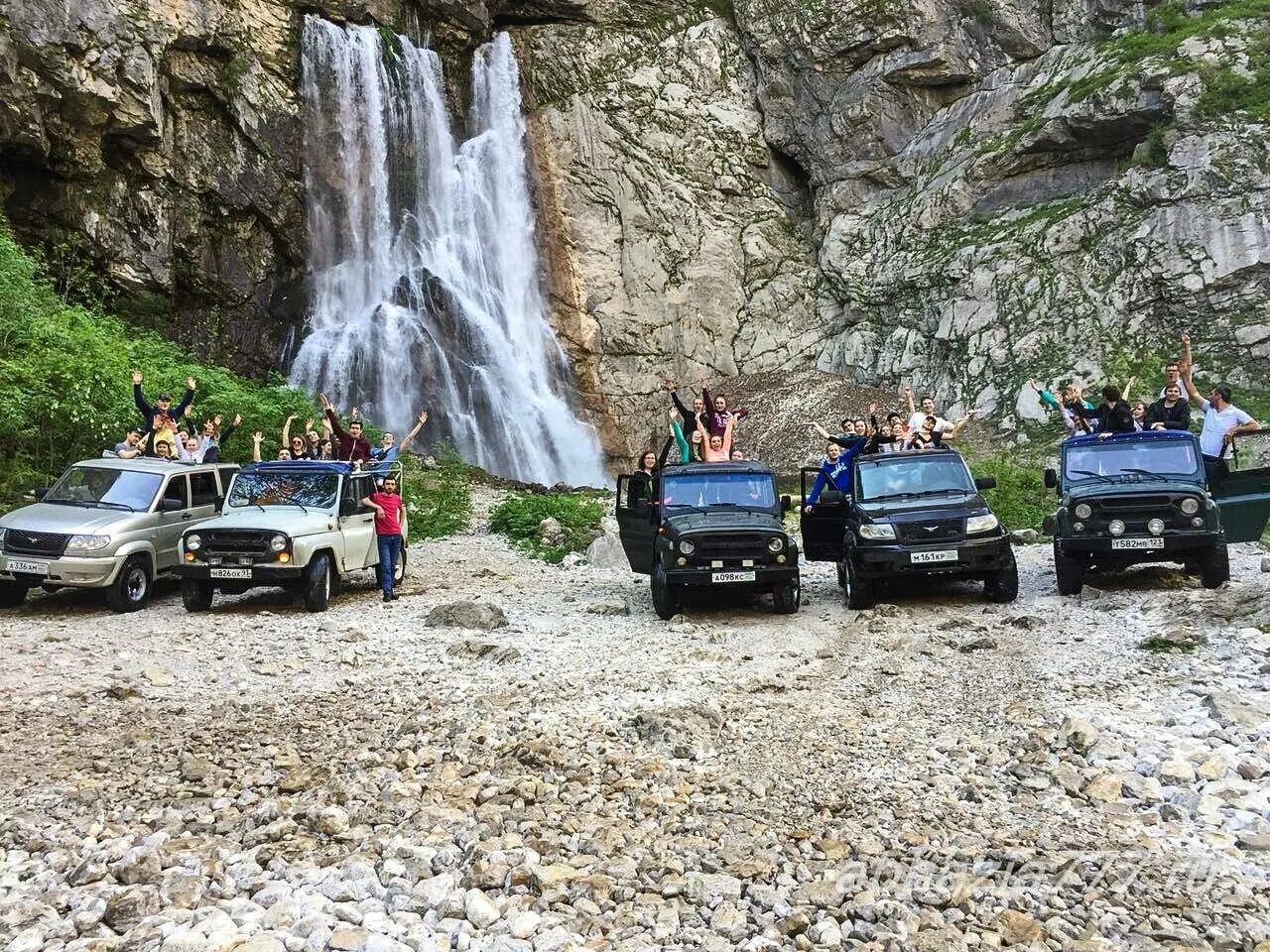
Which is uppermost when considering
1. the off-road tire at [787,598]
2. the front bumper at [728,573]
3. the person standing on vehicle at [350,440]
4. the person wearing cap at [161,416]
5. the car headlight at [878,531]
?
the person wearing cap at [161,416]

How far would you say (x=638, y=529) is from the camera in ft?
41.1

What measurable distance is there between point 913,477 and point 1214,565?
351cm

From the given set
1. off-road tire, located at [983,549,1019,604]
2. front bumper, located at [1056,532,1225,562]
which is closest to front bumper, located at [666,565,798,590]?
off-road tire, located at [983,549,1019,604]

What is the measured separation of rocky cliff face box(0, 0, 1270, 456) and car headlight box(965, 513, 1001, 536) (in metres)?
18.9

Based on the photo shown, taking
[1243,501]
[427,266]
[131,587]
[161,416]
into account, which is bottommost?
[131,587]

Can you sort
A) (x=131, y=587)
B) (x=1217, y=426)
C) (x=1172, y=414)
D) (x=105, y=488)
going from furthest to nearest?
(x=105, y=488) < (x=1172, y=414) < (x=1217, y=426) < (x=131, y=587)

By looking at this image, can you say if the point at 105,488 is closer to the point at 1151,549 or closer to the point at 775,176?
the point at 1151,549

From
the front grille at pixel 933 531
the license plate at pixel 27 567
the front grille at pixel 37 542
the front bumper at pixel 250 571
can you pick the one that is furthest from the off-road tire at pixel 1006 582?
the license plate at pixel 27 567

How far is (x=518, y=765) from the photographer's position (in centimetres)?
607

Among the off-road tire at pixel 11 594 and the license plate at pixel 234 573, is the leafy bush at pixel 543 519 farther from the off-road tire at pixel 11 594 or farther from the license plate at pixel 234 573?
the off-road tire at pixel 11 594

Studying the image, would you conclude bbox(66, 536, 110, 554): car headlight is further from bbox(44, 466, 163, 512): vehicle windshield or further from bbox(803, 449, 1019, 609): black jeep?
bbox(803, 449, 1019, 609): black jeep

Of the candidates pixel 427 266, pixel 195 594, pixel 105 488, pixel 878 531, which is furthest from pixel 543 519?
pixel 427 266

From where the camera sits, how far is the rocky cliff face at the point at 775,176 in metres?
27.4

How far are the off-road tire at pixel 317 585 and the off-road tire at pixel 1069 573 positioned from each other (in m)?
9.16
